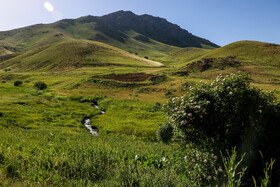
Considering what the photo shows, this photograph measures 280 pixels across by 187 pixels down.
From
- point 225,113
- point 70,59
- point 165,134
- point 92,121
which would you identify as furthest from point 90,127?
point 70,59

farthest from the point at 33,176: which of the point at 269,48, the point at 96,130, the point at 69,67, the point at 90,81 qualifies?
the point at 269,48

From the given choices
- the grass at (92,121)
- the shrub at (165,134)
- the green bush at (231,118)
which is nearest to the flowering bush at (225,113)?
the green bush at (231,118)

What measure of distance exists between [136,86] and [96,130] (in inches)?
1702

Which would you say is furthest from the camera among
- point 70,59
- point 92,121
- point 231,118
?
point 70,59

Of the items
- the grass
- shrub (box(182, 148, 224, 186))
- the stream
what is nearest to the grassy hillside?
the grass

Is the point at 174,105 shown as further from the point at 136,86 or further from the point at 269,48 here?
the point at 269,48

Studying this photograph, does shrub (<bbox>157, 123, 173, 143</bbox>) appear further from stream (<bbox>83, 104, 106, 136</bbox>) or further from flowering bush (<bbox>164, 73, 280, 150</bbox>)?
flowering bush (<bbox>164, 73, 280, 150</bbox>)

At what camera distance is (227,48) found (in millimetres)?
161375

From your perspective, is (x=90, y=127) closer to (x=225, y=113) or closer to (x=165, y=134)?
(x=165, y=134)

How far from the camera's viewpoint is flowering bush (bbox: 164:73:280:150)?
7.98 metres

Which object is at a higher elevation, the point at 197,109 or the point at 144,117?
the point at 197,109

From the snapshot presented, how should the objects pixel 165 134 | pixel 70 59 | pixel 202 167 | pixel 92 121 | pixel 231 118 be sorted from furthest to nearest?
pixel 70 59
pixel 92 121
pixel 165 134
pixel 231 118
pixel 202 167

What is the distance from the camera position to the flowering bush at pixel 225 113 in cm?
798

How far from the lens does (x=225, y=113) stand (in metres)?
8.42
